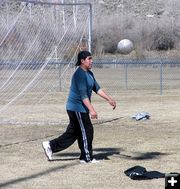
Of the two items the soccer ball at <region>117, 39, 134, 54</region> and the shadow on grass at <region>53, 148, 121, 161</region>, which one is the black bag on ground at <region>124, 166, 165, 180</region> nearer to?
the shadow on grass at <region>53, 148, 121, 161</region>

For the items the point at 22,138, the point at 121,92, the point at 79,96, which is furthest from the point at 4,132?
the point at 121,92

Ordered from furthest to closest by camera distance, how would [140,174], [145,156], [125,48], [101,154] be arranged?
[125,48] < [101,154] < [145,156] < [140,174]

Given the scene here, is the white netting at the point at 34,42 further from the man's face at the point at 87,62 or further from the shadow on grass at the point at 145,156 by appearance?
the man's face at the point at 87,62

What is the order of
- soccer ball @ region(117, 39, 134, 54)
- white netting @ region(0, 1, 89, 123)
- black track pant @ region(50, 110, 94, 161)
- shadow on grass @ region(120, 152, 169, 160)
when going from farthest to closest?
soccer ball @ region(117, 39, 134, 54)
white netting @ region(0, 1, 89, 123)
shadow on grass @ region(120, 152, 169, 160)
black track pant @ region(50, 110, 94, 161)

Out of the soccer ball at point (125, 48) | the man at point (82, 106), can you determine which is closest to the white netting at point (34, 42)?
the man at point (82, 106)

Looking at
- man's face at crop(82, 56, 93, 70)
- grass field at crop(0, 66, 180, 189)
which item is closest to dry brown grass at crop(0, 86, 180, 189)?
grass field at crop(0, 66, 180, 189)

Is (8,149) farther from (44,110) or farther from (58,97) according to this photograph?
(58,97)

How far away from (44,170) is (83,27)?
9.63 m

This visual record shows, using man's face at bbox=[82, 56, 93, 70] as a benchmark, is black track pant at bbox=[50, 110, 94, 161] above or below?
below

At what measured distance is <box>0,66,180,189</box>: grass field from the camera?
1029cm

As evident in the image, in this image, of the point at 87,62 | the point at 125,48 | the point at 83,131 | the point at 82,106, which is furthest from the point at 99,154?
the point at 125,48

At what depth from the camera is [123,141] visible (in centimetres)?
1462

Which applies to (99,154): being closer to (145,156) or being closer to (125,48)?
(145,156)

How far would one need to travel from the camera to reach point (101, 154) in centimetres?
1293
